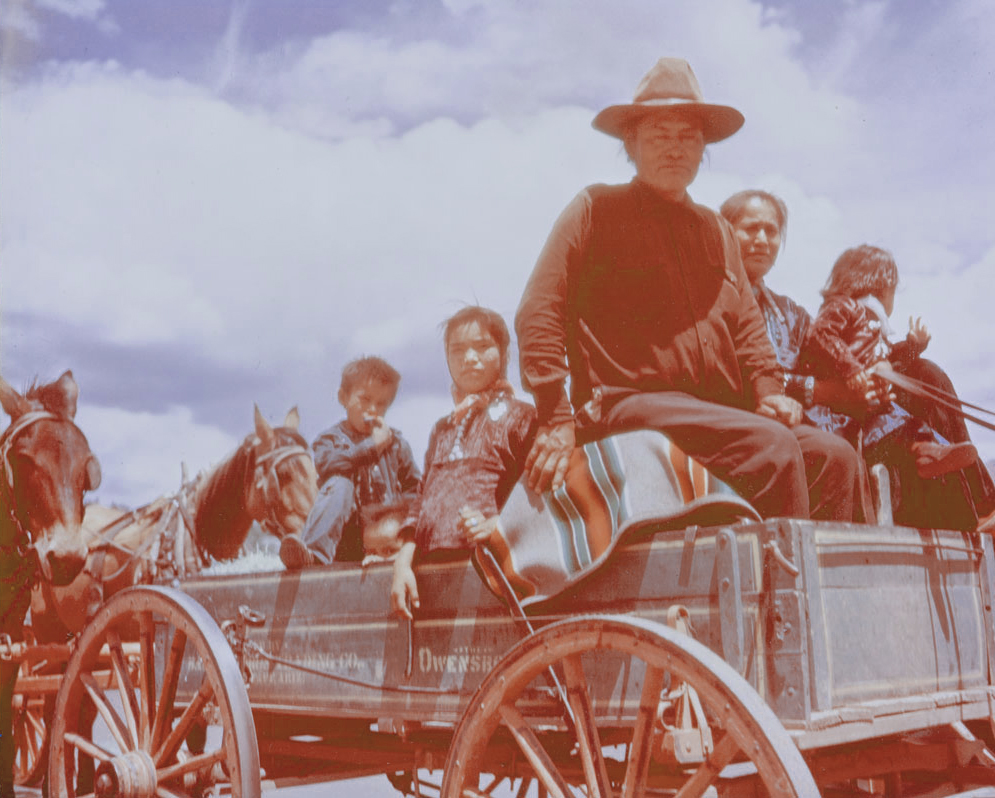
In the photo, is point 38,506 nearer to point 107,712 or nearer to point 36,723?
point 36,723

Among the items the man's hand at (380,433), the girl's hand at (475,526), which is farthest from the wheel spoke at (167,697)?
the man's hand at (380,433)

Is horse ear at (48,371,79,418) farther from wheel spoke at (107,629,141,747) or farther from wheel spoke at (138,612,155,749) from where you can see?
wheel spoke at (138,612,155,749)

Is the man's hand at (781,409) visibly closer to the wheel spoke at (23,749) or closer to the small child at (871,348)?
the small child at (871,348)

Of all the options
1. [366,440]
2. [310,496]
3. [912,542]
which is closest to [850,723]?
[912,542]

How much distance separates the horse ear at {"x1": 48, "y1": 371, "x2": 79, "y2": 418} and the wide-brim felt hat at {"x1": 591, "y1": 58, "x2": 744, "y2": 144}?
417 centimetres

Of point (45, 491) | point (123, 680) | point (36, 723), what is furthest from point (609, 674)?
point (36, 723)

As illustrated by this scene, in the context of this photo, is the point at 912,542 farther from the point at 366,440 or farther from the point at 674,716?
the point at 366,440

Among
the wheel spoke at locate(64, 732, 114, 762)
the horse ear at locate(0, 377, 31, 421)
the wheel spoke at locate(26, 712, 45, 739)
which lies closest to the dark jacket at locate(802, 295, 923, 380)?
the wheel spoke at locate(64, 732, 114, 762)

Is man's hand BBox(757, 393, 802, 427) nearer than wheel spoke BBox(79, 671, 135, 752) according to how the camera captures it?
Yes

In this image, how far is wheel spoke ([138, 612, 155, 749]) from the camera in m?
3.14

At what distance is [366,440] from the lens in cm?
505

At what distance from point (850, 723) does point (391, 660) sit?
125 cm

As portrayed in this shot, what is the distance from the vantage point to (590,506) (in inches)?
97.9

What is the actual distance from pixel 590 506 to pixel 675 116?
1203 mm
